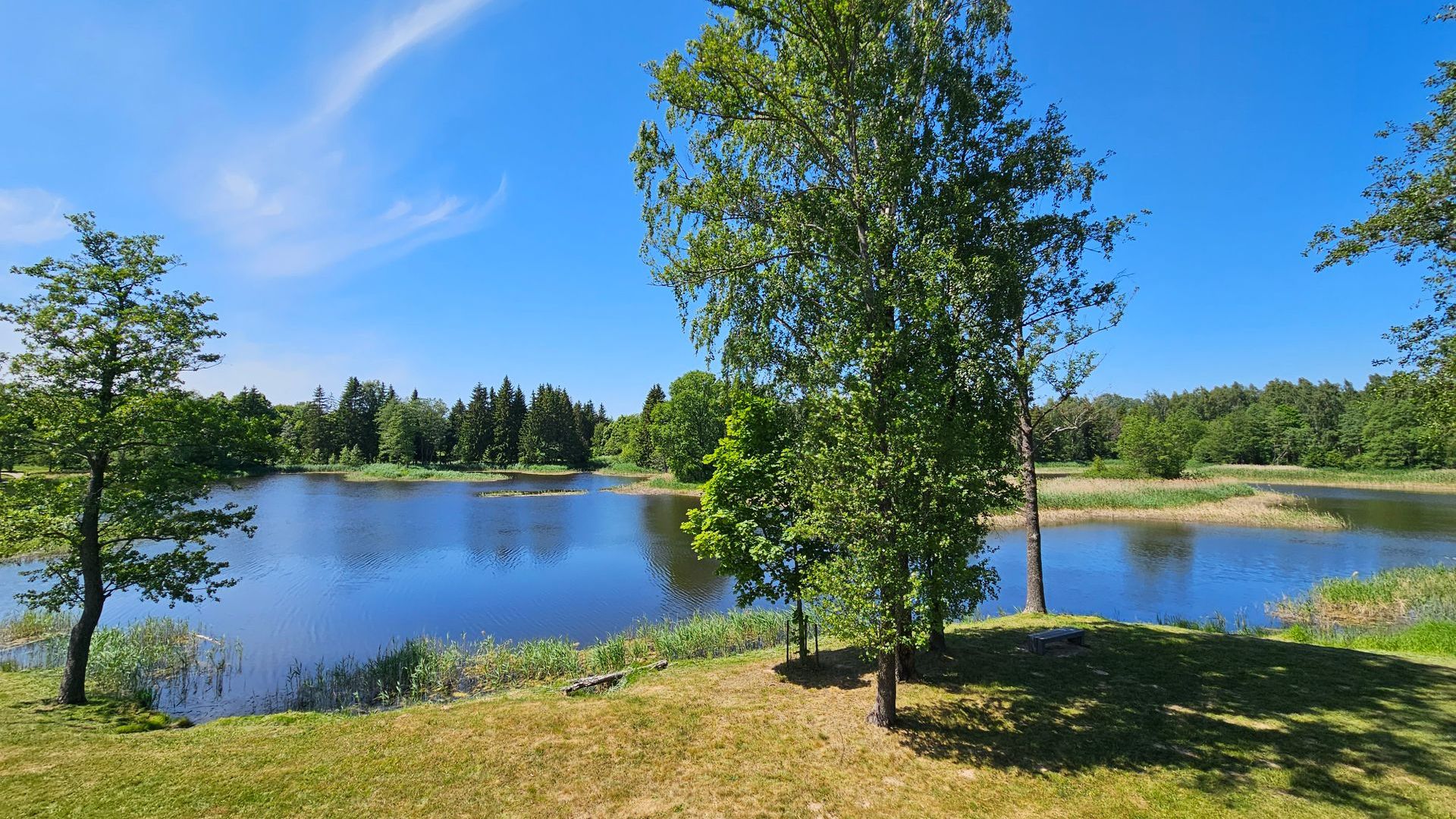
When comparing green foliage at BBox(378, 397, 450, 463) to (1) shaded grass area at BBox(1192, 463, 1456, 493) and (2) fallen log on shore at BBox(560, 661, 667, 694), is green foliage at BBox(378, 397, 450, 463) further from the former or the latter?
(1) shaded grass area at BBox(1192, 463, 1456, 493)

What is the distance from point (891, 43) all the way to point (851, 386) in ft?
23.3

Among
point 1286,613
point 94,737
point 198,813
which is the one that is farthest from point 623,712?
point 1286,613

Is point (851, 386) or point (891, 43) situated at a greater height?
point (891, 43)

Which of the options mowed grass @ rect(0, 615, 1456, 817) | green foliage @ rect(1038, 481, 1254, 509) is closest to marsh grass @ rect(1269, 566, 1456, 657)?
mowed grass @ rect(0, 615, 1456, 817)

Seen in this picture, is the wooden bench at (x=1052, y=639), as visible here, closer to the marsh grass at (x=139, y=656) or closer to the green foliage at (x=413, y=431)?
the marsh grass at (x=139, y=656)

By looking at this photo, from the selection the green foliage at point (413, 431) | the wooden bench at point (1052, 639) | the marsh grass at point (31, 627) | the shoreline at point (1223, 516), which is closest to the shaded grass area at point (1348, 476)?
the shoreline at point (1223, 516)

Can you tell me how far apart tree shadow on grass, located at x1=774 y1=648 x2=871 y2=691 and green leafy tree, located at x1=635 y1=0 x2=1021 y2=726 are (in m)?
1.06

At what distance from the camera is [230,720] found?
972 cm

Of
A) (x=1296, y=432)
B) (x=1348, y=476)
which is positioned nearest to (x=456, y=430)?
(x=1348, y=476)

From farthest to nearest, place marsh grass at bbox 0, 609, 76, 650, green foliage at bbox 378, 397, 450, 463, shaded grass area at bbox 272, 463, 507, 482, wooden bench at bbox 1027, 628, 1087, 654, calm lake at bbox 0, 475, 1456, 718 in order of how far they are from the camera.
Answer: green foliage at bbox 378, 397, 450, 463
shaded grass area at bbox 272, 463, 507, 482
calm lake at bbox 0, 475, 1456, 718
marsh grass at bbox 0, 609, 76, 650
wooden bench at bbox 1027, 628, 1087, 654

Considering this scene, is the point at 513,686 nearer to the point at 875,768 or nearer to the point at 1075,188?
the point at 875,768

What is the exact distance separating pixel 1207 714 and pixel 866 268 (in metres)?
7.81

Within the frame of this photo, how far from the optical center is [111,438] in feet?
33.6

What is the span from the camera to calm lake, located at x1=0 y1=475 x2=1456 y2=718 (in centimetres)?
1681
